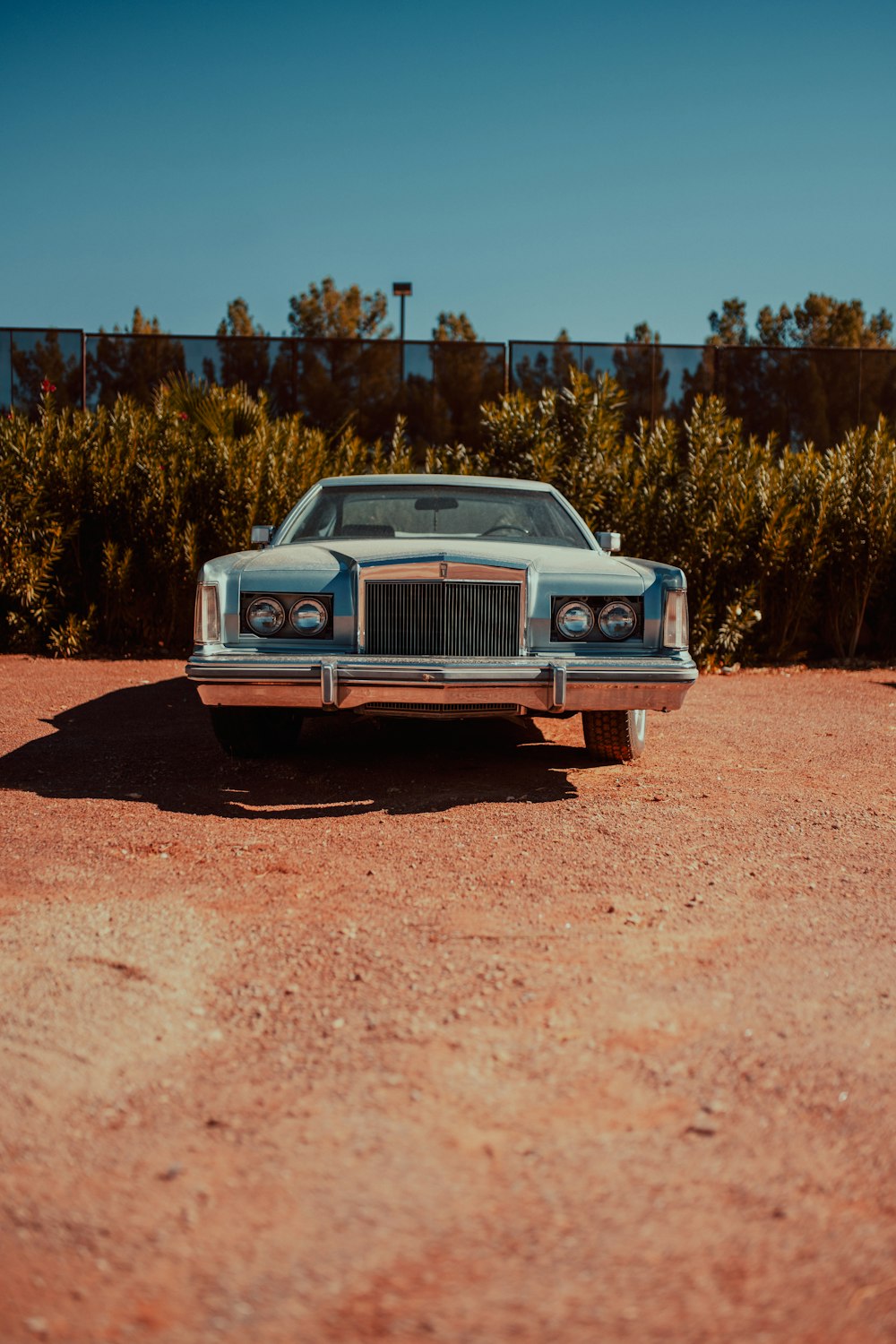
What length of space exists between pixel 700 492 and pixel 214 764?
5.68 m

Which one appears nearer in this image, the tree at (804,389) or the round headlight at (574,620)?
the round headlight at (574,620)

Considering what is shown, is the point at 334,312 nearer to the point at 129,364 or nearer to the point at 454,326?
the point at 454,326

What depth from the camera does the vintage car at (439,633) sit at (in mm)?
4703

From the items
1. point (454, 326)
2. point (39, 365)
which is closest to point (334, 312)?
point (454, 326)

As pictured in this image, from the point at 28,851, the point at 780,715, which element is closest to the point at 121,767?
the point at 28,851

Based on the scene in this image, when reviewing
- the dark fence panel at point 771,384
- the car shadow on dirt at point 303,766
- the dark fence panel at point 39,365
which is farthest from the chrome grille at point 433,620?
the dark fence panel at point 39,365

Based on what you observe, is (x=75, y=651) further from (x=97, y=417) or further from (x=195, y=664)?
(x=195, y=664)

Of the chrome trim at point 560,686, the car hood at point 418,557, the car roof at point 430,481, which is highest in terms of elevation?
the car roof at point 430,481

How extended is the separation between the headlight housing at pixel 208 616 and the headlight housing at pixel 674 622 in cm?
196

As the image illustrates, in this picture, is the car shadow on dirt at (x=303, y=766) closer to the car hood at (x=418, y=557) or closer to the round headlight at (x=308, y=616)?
the round headlight at (x=308, y=616)

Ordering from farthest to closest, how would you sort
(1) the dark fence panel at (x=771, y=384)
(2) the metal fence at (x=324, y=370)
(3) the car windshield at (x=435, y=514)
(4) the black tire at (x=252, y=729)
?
(1) the dark fence panel at (x=771, y=384) < (2) the metal fence at (x=324, y=370) < (3) the car windshield at (x=435, y=514) < (4) the black tire at (x=252, y=729)

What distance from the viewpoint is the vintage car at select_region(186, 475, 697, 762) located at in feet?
15.4

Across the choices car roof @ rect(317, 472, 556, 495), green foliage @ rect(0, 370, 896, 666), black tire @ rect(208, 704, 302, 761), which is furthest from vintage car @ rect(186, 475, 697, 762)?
green foliage @ rect(0, 370, 896, 666)

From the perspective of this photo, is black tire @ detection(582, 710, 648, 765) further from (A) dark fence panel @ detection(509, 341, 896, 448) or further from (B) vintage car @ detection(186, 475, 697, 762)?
(A) dark fence panel @ detection(509, 341, 896, 448)
